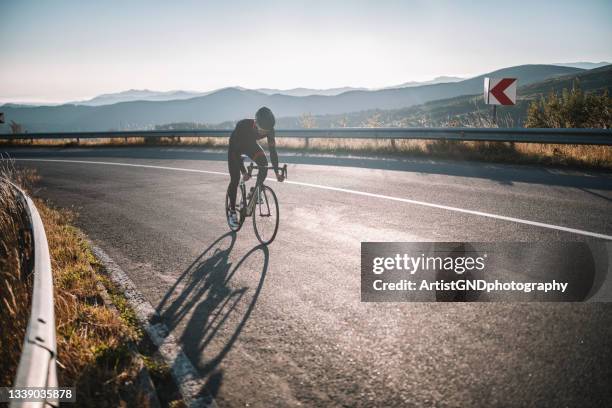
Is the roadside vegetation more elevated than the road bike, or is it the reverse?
the road bike

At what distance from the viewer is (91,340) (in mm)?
3227

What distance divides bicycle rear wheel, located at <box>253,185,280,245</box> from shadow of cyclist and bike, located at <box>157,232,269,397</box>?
0.31m

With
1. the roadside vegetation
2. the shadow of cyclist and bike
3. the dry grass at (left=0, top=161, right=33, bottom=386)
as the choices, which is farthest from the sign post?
the dry grass at (left=0, top=161, right=33, bottom=386)

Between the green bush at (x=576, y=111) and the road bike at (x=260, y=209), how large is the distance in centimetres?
1042

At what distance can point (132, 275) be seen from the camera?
5.03 m

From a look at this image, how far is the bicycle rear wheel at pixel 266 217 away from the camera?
612 centimetres

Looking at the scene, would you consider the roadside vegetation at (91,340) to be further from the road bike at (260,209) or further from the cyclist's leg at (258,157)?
the cyclist's leg at (258,157)

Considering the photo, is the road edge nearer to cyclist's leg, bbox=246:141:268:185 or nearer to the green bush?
cyclist's leg, bbox=246:141:268:185

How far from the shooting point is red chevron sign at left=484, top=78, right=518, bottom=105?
1241 centimetres

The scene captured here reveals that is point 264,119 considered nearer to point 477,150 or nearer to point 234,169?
point 234,169

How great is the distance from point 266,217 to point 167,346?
3032mm

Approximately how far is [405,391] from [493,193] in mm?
6066

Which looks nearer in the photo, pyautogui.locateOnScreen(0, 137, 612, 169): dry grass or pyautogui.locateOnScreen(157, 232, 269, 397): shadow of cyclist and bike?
pyautogui.locateOnScreen(157, 232, 269, 397): shadow of cyclist and bike

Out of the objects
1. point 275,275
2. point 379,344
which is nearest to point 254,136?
point 275,275
